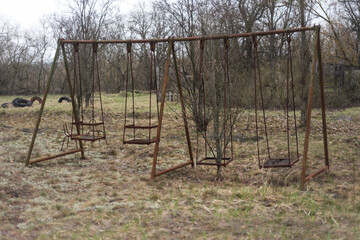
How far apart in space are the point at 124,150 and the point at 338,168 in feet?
14.4

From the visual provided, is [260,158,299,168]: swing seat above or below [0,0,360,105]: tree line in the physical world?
below

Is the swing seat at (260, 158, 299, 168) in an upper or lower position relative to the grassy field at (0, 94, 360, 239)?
upper

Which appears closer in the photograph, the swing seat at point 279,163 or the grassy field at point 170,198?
the grassy field at point 170,198

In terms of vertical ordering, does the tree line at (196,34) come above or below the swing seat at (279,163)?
above

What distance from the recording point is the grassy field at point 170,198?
3.52m

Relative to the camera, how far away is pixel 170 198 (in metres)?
4.55

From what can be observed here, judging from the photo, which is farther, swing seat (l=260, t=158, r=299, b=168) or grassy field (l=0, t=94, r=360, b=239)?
swing seat (l=260, t=158, r=299, b=168)

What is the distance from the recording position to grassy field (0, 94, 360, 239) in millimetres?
3516

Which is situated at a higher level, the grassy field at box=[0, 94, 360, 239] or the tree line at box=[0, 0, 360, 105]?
the tree line at box=[0, 0, 360, 105]

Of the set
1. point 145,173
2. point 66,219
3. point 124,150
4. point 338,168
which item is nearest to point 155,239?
point 66,219

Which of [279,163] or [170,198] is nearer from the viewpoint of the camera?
[170,198]

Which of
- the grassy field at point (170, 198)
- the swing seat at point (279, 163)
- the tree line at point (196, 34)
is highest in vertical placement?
the tree line at point (196, 34)

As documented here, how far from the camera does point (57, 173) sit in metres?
5.94

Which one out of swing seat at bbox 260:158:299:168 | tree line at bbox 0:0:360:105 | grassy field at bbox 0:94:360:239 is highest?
tree line at bbox 0:0:360:105
